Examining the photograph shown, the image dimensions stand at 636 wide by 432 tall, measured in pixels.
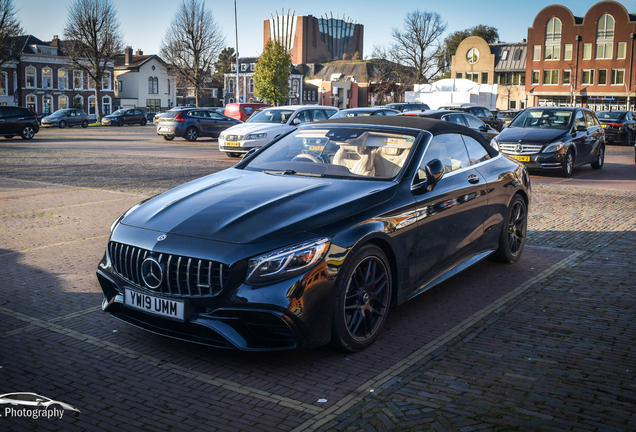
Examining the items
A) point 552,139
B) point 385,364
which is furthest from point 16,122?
point 385,364

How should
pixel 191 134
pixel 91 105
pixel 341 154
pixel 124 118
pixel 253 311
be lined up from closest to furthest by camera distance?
pixel 253 311 < pixel 341 154 < pixel 191 134 < pixel 124 118 < pixel 91 105

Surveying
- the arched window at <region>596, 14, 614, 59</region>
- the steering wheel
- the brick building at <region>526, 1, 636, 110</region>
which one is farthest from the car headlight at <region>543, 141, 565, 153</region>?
the arched window at <region>596, 14, 614, 59</region>

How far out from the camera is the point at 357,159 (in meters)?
5.21

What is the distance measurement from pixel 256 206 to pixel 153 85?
86.1 m

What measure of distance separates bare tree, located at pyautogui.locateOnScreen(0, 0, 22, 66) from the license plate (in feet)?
163

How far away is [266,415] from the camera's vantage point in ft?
11.2

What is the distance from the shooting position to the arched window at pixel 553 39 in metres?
79.4

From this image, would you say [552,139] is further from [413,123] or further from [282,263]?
[282,263]

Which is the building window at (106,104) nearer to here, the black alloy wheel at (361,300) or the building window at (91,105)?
the building window at (91,105)

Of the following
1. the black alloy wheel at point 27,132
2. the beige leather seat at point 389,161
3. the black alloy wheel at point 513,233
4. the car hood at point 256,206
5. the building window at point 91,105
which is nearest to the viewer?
the car hood at point 256,206

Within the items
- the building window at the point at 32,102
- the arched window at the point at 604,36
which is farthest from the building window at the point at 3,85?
the arched window at the point at 604,36

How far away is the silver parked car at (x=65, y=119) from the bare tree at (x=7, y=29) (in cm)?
637

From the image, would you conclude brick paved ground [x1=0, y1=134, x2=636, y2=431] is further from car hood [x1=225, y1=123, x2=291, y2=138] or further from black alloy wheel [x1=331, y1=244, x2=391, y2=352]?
car hood [x1=225, y1=123, x2=291, y2=138]

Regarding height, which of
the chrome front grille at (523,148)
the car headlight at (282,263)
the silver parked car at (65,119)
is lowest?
the car headlight at (282,263)
